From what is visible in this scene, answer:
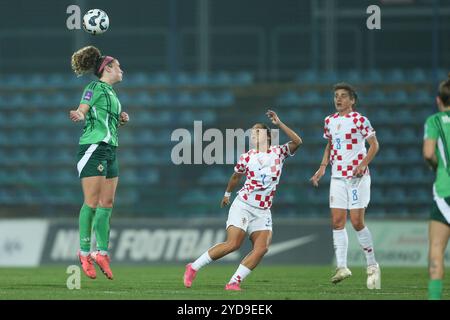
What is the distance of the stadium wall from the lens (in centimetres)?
1980

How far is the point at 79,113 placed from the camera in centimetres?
1142

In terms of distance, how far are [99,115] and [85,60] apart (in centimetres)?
65

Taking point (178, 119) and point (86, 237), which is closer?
point (86, 237)

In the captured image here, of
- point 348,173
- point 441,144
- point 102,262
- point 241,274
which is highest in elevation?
point 441,144

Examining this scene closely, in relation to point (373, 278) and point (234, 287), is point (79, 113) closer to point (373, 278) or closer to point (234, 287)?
point (234, 287)

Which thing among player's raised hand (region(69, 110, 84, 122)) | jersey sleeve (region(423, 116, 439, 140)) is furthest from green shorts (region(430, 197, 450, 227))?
player's raised hand (region(69, 110, 84, 122))

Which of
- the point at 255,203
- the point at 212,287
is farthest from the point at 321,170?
the point at 212,287

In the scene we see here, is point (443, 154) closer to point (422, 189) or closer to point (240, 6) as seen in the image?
point (422, 189)

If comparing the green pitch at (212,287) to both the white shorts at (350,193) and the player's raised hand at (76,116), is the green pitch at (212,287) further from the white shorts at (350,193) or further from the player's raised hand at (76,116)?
the player's raised hand at (76,116)

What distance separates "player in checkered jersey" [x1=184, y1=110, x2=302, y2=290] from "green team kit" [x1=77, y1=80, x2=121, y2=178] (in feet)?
4.39

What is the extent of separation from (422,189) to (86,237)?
38.8 feet

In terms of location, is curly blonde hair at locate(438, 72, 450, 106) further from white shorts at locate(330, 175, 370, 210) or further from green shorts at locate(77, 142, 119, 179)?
green shorts at locate(77, 142, 119, 179)

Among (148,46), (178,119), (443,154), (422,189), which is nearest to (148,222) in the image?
(178,119)
